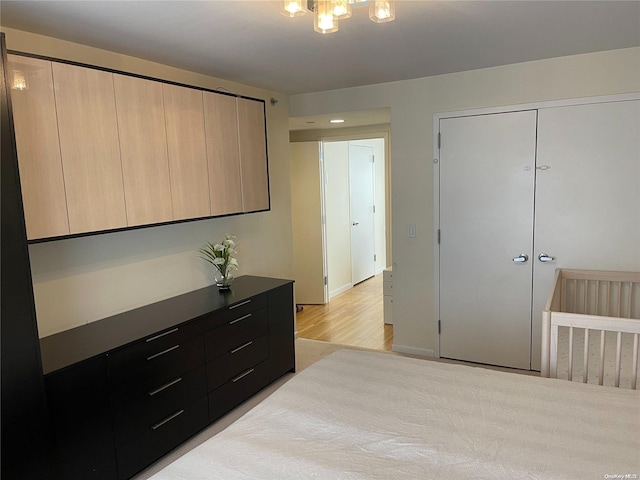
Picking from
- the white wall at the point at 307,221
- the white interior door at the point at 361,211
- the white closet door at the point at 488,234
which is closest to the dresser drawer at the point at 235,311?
the white closet door at the point at 488,234

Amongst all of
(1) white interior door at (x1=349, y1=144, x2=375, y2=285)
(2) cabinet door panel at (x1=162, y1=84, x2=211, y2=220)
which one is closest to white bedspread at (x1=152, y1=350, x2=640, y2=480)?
(2) cabinet door panel at (x1=162, y1=84, x2=211, y2=220)

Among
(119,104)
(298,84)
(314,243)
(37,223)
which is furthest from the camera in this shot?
(314,243)

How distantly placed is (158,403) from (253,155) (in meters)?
1.89

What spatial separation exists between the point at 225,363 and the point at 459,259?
2.08m

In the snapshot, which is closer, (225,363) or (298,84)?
(225,363)

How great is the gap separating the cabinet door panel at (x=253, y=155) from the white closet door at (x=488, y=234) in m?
1.49

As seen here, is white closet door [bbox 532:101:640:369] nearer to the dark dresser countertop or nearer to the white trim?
the white trim

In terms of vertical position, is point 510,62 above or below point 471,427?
above

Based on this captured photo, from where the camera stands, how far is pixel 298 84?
380 cm

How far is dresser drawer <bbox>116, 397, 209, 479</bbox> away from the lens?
2.31 meters

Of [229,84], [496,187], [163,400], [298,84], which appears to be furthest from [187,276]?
[496,187]

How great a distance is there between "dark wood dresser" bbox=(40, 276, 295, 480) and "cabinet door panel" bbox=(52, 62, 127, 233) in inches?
24.8

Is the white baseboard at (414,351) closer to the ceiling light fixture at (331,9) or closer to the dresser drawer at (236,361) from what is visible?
the dresser drawer at (236,361)

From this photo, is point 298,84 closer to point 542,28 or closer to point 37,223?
point 542,28
